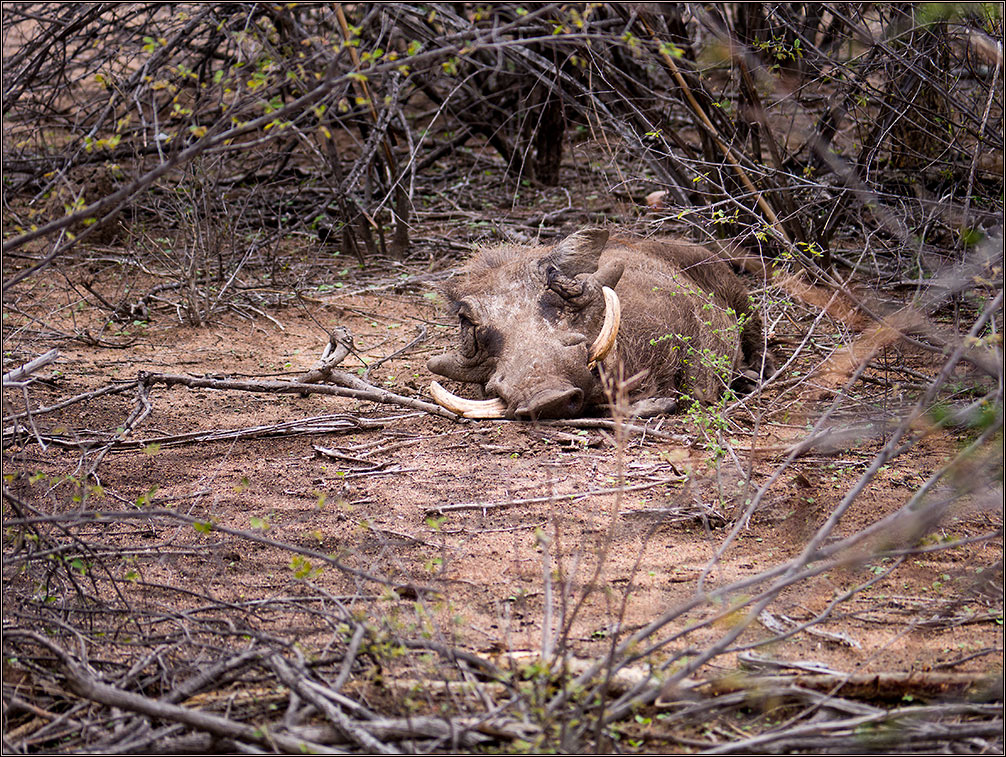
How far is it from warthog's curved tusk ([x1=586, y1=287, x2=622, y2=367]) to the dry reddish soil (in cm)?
36

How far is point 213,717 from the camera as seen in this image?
195cm

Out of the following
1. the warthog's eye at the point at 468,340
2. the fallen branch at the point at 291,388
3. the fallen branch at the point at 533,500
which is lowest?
the fallen branch at the point at 291,388

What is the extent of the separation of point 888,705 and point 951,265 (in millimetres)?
2648

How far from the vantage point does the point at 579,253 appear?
4.58m

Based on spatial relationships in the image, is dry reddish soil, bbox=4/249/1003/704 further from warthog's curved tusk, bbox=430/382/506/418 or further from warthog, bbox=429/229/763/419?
warthog, bbox=429/229/763/419

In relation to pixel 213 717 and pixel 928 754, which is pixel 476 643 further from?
pixel 928 754

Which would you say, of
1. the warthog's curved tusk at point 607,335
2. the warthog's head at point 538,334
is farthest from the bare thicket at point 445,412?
the warthog's curved tusk at point 607,335

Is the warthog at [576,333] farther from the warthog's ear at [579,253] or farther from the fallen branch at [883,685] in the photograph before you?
the fallen branch at [883,685]

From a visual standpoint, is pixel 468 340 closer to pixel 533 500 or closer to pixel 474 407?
pixel 474 407

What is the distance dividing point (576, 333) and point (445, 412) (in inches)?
26.7

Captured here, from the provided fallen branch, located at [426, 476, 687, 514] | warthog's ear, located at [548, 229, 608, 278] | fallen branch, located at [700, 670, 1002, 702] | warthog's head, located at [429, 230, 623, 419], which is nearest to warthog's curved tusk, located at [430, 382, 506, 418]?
warthog's head, located at [429, 230, 623, 419]

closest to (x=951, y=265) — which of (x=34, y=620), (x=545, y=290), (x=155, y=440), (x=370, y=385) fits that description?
(x=545, y=290)

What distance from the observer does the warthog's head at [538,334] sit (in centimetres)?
427

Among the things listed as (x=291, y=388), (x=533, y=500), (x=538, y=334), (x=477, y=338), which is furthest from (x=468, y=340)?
(x=533, y=500)
